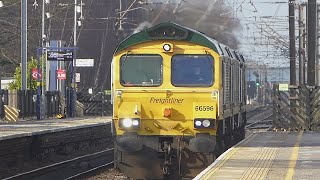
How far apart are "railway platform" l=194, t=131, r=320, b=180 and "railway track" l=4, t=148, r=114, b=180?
4.42 meters

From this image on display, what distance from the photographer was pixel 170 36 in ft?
57.9

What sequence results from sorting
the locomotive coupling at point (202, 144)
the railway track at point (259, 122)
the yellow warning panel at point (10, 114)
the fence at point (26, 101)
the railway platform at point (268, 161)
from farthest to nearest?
the railway track at point (259, 122)
the fence at point (26, 101)
the yellow warning panel at point (10, 114)
the locomotive coupling at point (202, 144)
the railway platform at point (268, 161)

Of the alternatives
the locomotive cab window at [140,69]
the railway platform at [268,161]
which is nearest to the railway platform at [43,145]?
the locomotive cab window at [140,69]

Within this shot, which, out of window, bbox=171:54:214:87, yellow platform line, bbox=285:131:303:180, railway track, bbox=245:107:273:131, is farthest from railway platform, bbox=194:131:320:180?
railway track, bbox=245:107:273:131

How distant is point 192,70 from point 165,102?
942 millimetres

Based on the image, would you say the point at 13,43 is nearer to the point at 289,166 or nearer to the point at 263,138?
the point at 263,138

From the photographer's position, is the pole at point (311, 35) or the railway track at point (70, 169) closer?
the railway track at point (70, 169)

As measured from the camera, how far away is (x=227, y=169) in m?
14.6

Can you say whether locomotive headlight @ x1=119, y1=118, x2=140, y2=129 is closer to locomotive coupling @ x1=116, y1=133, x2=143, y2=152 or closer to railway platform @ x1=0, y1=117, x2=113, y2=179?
locomotive coupling @ x1=116, y1=133, x2=143, y2=152

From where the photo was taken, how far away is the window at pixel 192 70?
17578 millimetres

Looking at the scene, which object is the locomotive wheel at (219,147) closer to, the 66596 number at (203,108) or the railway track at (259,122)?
the 66596 number at (203,108)

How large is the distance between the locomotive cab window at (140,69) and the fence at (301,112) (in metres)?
14.0

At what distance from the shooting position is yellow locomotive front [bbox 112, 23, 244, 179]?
17.3 meters

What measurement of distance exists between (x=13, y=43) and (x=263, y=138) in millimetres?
45666
